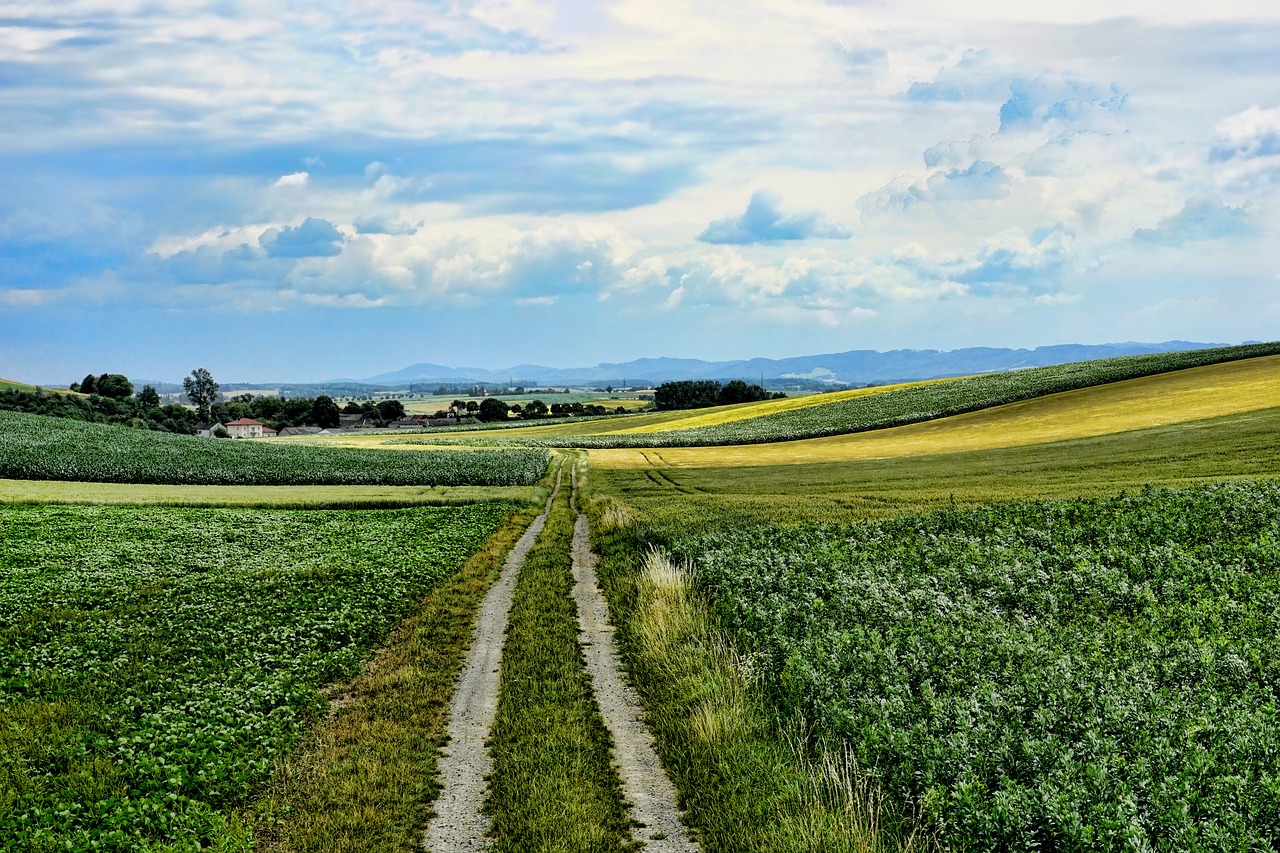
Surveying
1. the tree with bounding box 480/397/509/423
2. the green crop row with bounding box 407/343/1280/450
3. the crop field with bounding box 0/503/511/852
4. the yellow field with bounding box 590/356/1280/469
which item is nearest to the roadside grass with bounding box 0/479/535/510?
the crop field with bounding box 0/503/511/852

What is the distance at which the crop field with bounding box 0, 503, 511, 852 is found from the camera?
1056cm

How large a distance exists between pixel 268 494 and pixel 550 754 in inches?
1775

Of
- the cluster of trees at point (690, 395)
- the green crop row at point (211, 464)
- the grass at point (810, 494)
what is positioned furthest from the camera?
the cluster of trees at point (690, 395)

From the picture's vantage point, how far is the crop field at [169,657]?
416 inches

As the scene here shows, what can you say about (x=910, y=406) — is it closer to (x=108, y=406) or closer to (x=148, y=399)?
(x=108, y=406)

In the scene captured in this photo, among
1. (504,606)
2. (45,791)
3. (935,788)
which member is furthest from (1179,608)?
(45,791)

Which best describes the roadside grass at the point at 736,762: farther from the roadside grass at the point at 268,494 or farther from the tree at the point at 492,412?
the tree at the point at 492,412

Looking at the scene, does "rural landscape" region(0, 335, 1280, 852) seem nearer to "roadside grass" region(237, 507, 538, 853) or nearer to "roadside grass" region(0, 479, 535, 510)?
"roadside grass" region(237, 507, 538, 853)

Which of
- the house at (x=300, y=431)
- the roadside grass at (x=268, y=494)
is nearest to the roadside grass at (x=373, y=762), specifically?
the roadside grass at (x=268, y=494)

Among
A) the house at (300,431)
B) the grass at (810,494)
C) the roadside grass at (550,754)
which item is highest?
the house at (300,431)

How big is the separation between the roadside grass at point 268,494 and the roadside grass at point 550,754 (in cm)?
2962

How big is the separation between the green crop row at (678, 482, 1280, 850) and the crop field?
8.31 m

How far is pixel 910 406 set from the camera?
89.5 meters

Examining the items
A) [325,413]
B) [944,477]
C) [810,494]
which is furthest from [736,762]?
[325,413]
